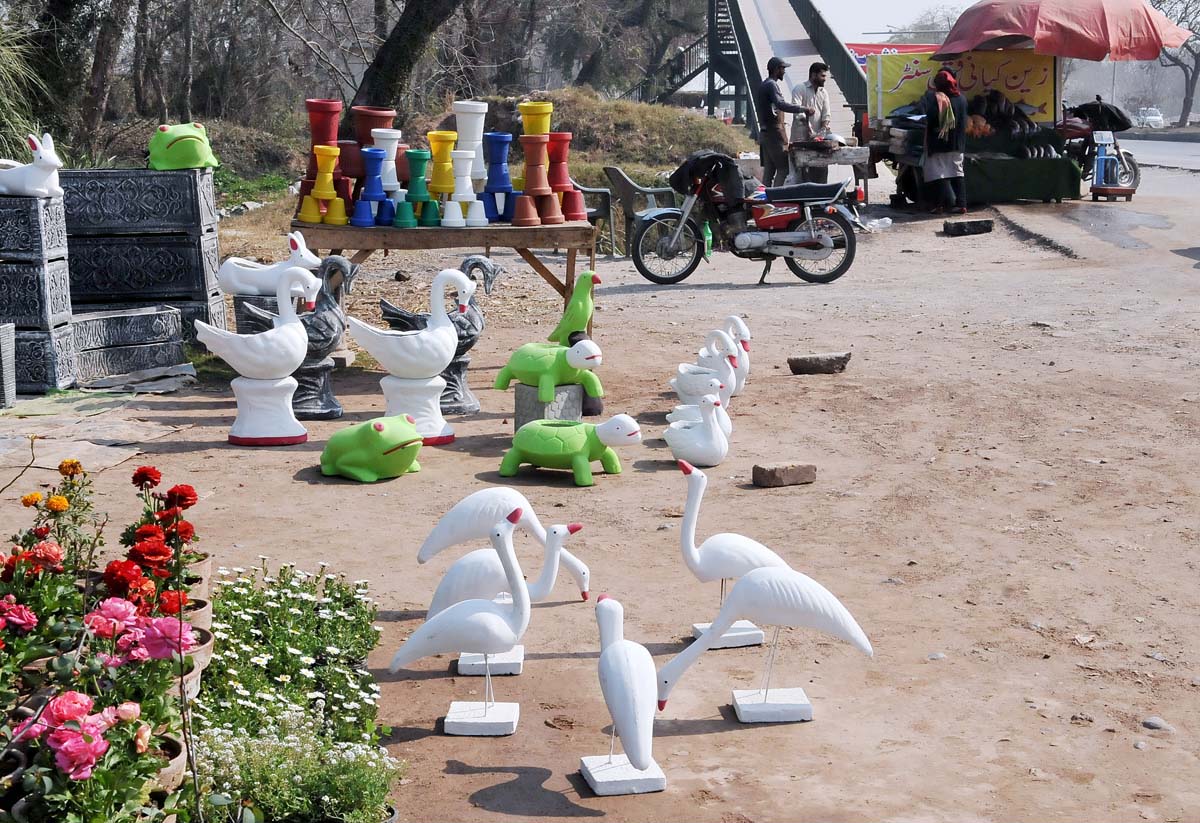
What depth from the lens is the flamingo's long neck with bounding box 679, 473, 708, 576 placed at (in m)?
4.63

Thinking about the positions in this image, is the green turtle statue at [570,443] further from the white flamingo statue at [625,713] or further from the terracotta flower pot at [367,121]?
the terracotta flower pot at [367,121]

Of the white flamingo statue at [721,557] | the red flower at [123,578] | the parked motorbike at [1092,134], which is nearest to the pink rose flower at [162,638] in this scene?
the red flower at [123,578]

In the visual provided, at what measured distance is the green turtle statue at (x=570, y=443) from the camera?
6578 mm

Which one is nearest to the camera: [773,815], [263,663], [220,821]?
[220,821]

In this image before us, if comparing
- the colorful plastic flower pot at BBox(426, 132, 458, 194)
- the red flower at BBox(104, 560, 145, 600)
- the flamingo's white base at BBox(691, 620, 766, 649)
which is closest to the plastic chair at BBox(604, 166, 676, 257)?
the colorful plastic flower pot at BBox(426, 132, 458, 194)

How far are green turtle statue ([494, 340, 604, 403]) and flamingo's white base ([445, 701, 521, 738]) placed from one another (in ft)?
10.6

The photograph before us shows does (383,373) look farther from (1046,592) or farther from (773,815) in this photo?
(773,815)

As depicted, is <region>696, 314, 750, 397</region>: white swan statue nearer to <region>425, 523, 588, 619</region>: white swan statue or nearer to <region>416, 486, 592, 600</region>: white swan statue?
<region>416, 486, 592, 600</region>: white swan statue

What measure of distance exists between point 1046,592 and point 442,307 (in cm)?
369

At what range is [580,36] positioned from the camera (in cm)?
4256

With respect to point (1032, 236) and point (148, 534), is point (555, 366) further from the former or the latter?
point (1032, 236)

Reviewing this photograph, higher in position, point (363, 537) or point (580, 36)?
point (580, 36)

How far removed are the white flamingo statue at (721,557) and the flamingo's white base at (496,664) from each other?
26.4 inches

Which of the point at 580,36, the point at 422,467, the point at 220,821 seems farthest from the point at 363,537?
the point at 580,36
